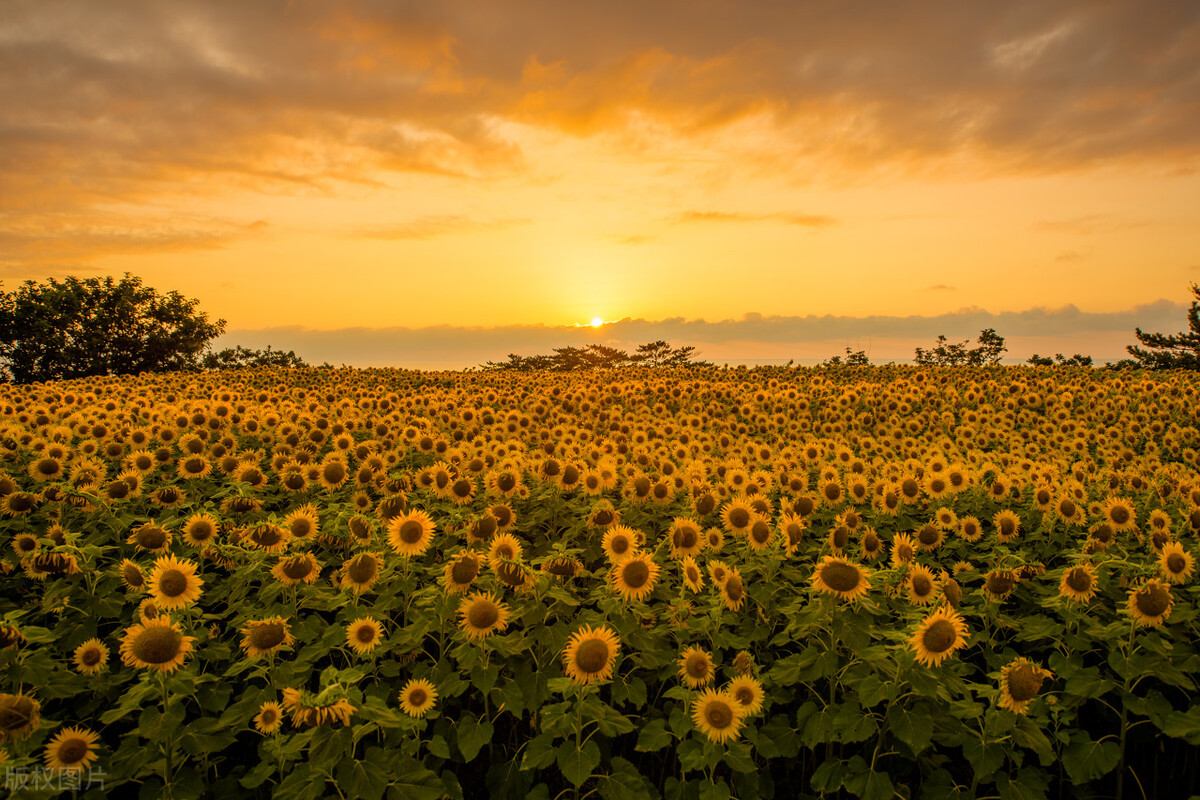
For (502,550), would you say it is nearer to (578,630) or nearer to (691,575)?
(578,630)

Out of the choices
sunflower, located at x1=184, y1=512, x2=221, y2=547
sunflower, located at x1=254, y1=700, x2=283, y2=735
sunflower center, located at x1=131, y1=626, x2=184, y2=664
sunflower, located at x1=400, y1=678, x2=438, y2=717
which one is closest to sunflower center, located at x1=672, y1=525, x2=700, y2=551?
sunflower, located at x1=400, y1=678, x2=438, y2=717

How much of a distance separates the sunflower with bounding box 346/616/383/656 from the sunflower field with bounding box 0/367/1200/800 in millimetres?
27

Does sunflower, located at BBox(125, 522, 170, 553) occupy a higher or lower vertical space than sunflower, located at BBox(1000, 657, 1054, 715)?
higher

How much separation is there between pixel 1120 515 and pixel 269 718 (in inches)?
285

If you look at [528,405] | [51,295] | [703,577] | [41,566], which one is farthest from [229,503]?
[51,295]

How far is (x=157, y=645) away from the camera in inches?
149

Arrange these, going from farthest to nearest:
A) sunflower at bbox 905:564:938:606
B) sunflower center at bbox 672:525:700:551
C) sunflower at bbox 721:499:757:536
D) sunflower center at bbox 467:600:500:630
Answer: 1. sunflower at bbox 721:499:757:536
2. sunflower center at bbox 672:525:700:551
3. sunflower at bbox 905:564:938:606
4. sunflower center at bbox 467:600:500:630

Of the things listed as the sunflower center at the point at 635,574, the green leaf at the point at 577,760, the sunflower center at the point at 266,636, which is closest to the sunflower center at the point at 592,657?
the green leaf at the point at 577,760

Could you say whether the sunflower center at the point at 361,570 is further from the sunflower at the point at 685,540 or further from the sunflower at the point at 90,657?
the sunflower at the point at 685,540

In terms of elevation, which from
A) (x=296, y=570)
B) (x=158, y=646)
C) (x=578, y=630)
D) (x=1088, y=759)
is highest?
(x=296, y=570)

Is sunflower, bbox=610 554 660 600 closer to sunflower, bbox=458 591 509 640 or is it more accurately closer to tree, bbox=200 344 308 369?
sunflower, bbox=458 591 509 640

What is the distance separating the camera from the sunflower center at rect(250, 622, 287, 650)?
4070mm

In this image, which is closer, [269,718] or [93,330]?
[269,718]

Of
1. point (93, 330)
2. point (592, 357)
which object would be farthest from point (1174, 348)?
point (93, 330)
